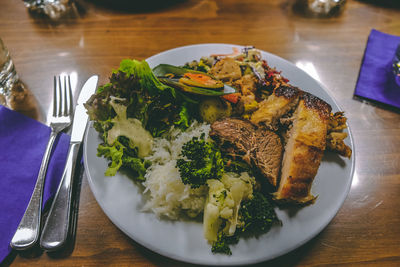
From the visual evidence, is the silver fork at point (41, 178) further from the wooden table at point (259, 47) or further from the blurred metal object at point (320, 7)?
the blurred metal object at point (320, 7)

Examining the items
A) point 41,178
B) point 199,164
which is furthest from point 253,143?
point 41,178

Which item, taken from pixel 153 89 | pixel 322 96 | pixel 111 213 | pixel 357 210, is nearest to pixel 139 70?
pixel 153 89

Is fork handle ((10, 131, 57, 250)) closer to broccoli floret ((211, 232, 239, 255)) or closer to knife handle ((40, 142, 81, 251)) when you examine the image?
knife handle ((40, 142, 81, 251))

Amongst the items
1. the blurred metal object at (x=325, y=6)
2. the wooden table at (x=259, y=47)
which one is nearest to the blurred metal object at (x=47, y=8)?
the wooden table at (x=259, y=47)

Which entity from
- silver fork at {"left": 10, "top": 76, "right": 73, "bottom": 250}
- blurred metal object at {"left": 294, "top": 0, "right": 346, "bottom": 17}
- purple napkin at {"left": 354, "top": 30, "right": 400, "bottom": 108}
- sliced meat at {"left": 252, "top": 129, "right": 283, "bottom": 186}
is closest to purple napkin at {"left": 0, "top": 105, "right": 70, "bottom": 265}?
silver fork at {"left": 10, "top": 76, "right": 73, "bottom": 250}

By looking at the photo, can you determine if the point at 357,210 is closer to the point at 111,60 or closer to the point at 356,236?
the point at 356,236
